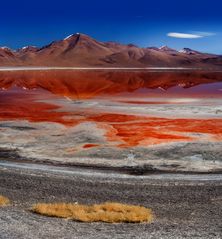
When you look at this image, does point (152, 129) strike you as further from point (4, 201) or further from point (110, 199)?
point (4, 201)

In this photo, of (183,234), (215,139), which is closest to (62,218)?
(183,234)

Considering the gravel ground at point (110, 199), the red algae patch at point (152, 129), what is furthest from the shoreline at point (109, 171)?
the red algae patch at point (152, 129)

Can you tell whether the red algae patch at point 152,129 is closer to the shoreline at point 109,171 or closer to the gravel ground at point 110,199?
the shoreline at point 109,171

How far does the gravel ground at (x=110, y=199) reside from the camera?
41.8ft

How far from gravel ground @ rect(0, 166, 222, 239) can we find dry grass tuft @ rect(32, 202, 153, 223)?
317 mm

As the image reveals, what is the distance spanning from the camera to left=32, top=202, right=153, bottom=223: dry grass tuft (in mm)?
14250

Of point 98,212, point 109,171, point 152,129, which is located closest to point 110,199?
point 98,212

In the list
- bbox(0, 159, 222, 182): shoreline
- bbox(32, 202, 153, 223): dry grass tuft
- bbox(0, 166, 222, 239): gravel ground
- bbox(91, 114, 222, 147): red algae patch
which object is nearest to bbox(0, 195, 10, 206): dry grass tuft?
bbox(0, 166, 222, 239): gravel ground

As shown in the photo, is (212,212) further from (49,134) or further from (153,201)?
(49,134)

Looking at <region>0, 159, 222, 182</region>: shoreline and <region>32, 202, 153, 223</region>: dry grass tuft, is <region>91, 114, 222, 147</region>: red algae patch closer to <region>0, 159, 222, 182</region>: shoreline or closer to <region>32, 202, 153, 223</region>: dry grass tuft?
<region>0, 159, 222, 182</region>: shoreline

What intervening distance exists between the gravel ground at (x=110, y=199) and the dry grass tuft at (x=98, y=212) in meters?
0.32

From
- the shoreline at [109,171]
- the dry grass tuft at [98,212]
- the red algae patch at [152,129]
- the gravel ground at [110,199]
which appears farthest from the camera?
the red algae patch at [152,129]

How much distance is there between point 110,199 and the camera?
57.3 feet

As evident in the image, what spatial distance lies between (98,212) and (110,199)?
2691 millimetres
